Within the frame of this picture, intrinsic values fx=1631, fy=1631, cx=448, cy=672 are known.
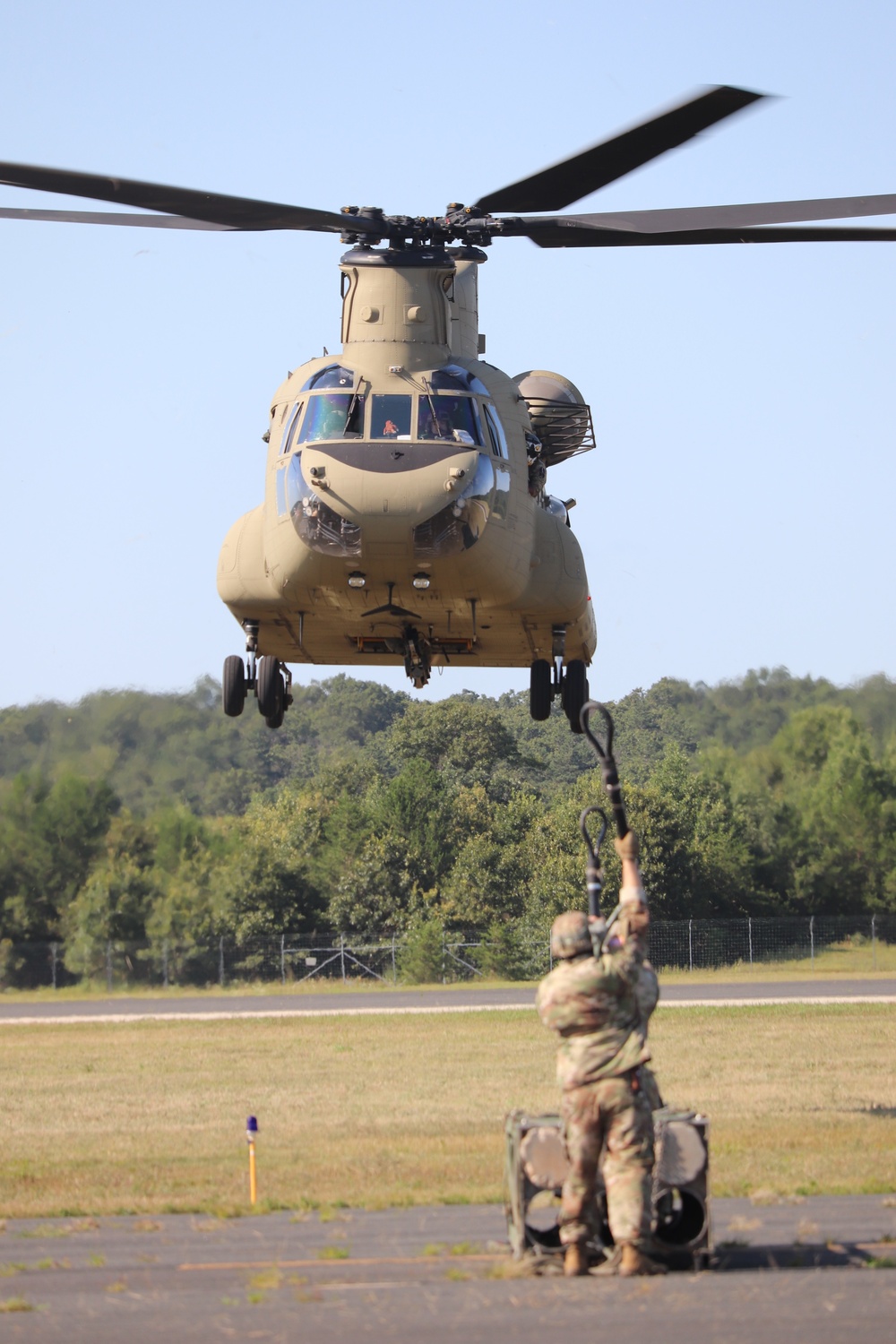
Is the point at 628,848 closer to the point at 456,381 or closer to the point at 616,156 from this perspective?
the point at 616,156

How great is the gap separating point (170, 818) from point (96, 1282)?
4190 cm

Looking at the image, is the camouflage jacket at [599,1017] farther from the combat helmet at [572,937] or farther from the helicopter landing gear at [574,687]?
the helicopter landing gear at [574,687]

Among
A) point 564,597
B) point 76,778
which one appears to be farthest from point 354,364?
point 76,778

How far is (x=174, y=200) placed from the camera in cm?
1648

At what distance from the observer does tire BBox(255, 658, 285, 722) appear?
A: 66.2 feet

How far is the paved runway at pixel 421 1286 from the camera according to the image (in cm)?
752

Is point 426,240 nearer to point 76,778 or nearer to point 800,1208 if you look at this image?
point 800,1208

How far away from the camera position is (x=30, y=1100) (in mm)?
22766

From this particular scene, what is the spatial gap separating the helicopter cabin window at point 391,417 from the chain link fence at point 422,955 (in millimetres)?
32097

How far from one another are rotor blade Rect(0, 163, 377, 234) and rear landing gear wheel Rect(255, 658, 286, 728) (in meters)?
5.38

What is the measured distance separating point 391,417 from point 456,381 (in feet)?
3.39

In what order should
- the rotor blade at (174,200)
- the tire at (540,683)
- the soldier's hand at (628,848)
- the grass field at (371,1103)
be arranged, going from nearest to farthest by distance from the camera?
the soldier's hand at (628,848) < the grass field at (371,1103) < the rotor blade at (174,200) < the tire at (540,683)

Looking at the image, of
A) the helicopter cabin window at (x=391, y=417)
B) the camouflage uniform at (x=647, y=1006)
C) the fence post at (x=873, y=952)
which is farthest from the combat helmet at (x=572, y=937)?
the fence post at (x=873, y=952)

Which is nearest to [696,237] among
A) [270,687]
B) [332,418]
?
[332,418]
